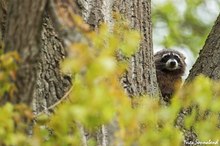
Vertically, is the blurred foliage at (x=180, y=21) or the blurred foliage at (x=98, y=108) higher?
the blurred foliage at (x=180, y=21)

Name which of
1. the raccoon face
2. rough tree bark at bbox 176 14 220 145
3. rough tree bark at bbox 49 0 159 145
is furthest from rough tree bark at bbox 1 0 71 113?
the raccoon face

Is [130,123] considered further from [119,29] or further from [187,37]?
[187,37]

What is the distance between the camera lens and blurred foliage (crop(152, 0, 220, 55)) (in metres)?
10.1

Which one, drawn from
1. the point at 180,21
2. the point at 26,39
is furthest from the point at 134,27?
the point at 180,21

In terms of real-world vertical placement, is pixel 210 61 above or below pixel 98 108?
above

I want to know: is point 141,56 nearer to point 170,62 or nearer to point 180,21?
point 170,62

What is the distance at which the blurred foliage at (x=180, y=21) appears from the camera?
10.1 meters

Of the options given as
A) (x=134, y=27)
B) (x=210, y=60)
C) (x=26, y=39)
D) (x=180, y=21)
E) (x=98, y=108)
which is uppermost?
(x=180, y=21)

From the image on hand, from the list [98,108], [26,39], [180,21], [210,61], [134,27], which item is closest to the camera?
[98,108]

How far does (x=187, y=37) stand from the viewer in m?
10.3

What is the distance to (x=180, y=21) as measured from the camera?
33.7 ft

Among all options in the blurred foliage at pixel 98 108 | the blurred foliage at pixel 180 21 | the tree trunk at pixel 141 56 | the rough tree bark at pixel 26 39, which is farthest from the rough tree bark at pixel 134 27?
the blurred foliage at pixel 180 21

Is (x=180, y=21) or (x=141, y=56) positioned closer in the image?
(x=141, y=56)

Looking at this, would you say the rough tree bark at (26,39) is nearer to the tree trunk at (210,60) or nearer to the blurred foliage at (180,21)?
the tree trunk at (210,60)
